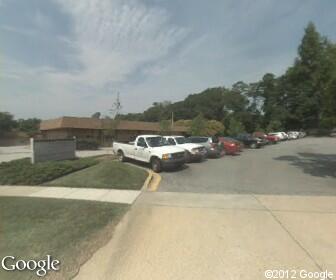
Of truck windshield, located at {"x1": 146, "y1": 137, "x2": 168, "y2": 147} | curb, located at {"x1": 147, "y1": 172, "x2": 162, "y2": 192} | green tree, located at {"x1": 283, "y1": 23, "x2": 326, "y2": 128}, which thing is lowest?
curb, located at {"x1": 147, "y1": 172, "x2": 162, "y2": 192}

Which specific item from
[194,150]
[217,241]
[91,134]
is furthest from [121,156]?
[91,134]

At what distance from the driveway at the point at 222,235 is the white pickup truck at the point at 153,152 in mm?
4035

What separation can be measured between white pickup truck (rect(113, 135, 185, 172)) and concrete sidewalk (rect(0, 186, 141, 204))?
511cm

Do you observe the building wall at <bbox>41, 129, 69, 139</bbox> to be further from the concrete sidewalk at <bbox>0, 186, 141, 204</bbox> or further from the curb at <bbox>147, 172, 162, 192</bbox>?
the concrete sidewalk at <bbox>0, 186, 141, 204</bbox>

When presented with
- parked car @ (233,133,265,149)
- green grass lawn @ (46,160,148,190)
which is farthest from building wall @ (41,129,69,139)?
green grass lawn @ (46,160,148,190)

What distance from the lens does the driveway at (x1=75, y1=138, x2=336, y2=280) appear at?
15.4 ft

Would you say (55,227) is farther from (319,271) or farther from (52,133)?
(52,133)

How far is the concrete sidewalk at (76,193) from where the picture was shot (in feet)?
30.7

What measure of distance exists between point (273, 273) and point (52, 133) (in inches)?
1757

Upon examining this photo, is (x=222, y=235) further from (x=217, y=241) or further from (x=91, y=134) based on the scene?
(x=91, y=134)

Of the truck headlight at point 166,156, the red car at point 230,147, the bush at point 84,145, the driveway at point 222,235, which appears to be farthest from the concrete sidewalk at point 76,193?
the bush at point 84,145

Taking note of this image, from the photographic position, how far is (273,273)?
4539mm

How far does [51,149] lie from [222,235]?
50.3 ft

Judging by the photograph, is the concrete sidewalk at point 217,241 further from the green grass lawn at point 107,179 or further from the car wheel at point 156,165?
the car wheel at point 156,165
